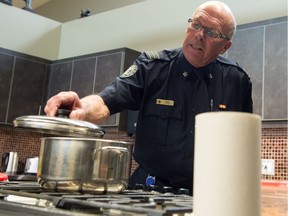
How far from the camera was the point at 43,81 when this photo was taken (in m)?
3.63

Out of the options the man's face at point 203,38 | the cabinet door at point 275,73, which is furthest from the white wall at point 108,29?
the man's face at point 203,38

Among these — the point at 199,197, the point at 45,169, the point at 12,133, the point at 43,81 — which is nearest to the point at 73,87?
the point at 43,81

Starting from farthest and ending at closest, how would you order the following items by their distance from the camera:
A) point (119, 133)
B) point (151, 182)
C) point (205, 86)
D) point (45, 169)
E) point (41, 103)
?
point (41, 103) → point (119, 133) → point (205, 86) → point (151, 182) → point (45, 169)

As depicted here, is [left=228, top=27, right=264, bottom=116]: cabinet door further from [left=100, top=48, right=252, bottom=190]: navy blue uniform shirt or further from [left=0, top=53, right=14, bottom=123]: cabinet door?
[left=0, top=53, right=14, bottom=123]: cabinet door

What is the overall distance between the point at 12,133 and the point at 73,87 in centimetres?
80

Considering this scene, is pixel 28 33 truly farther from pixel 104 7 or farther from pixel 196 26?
pixel 196 26

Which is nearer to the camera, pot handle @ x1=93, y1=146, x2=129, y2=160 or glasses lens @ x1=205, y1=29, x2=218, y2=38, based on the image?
pot handle @ x1=93, y1=146, x2=129, y2=160

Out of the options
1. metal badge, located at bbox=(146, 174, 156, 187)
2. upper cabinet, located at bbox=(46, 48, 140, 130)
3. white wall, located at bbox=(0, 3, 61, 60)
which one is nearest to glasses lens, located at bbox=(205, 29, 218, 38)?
metal badge, located at bbox=(146, 174, 156, 187)

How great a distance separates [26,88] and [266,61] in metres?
2.10

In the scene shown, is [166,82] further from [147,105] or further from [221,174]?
[221,174]

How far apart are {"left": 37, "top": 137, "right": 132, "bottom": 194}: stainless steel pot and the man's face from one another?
2.35 ft

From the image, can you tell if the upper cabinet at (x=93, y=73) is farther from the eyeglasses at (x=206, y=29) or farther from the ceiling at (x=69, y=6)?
the eyeglasses at (x=206, y=29)

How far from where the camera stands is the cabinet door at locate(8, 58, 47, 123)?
343 centimetres

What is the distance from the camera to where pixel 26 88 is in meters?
3.52
